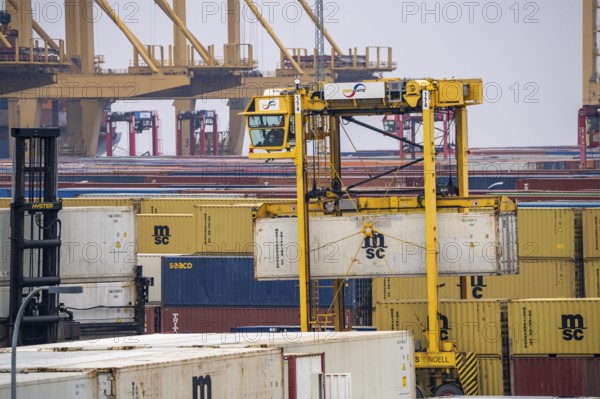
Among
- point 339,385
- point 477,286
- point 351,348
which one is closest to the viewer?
point 339,385

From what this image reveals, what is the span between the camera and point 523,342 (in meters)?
40.0

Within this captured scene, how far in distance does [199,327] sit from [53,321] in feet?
44.3

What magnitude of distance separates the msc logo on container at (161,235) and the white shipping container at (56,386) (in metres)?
32.4

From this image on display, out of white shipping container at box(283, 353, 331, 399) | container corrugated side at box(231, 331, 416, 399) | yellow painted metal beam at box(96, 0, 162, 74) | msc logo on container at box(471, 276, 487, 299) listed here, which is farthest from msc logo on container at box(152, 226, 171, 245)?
yellow painted metal beam at box(96, 0, 162, 74)

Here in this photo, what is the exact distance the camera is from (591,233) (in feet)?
153

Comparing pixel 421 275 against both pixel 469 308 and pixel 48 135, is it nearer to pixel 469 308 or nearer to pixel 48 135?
pixel 469 308

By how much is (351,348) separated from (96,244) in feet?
30.3

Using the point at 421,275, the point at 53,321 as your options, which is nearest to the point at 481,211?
the point at 421,275

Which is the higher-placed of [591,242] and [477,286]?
[591,242]

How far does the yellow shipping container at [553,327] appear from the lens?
39938 millimetres

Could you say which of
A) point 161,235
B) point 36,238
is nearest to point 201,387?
point 36,238

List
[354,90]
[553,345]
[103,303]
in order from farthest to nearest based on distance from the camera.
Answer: [553,345]
[354,90]
[103,303]

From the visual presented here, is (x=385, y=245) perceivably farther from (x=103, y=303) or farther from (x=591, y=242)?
(x=591, y=242)

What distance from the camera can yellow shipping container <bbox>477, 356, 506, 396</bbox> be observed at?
131 feet
